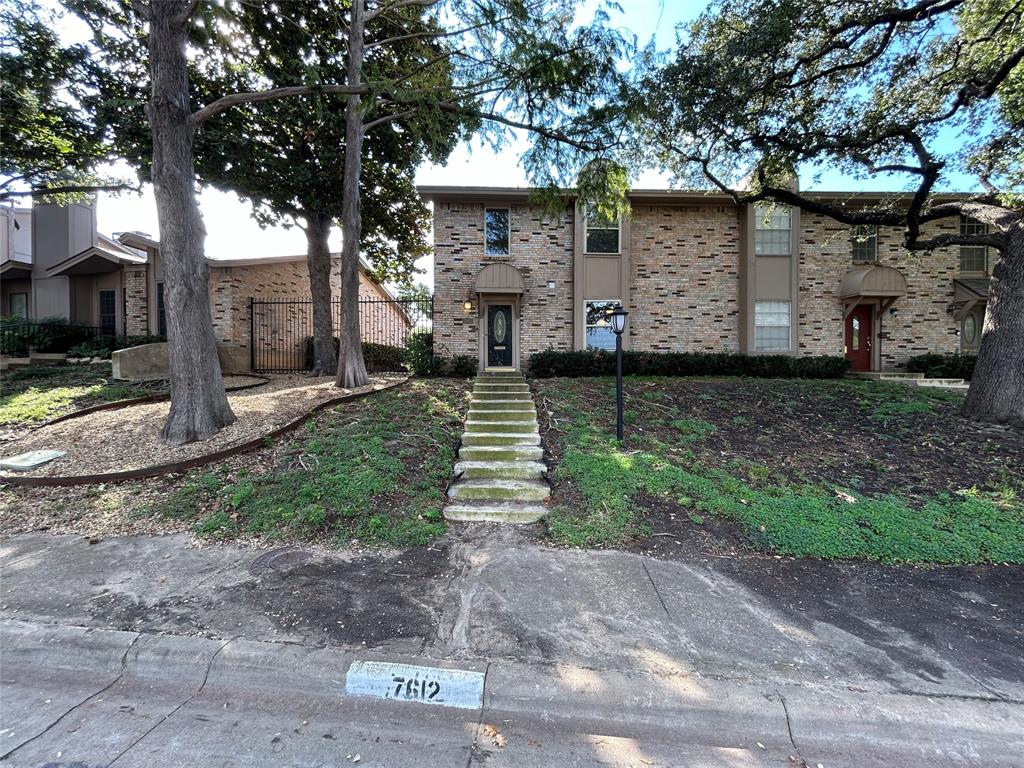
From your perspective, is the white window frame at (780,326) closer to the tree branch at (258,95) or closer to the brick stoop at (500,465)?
the brick stoop at (500,465)

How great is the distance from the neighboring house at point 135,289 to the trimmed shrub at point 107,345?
38.7 inches

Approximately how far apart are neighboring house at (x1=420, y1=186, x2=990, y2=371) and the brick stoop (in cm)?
404

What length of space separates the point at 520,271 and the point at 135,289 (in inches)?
571

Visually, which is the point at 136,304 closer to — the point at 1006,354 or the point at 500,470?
the point at 500,470

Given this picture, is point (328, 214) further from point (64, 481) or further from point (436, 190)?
point (64, 481)

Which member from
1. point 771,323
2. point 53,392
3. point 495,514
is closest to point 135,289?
point 53,392

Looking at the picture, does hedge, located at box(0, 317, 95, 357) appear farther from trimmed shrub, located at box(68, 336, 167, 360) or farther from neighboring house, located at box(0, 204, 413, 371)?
neighboring house, located at box(0, 204, 413, 371)

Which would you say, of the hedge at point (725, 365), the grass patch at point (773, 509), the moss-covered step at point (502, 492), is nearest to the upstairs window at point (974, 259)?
the hedge at point (725, 365)

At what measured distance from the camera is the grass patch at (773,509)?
4.15 metres

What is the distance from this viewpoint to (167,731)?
7.45ft

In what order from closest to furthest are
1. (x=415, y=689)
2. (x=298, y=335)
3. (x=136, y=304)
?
(x=415, y=689) < (x=136, y=304) < (x=298, y=335)

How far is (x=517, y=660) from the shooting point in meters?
2.63

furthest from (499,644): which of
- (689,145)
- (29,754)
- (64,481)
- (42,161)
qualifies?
(42,161)

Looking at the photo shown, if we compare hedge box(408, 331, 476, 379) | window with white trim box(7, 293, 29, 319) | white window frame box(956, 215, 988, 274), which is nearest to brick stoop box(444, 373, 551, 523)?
hedge box(408, 331, 476, 379)
